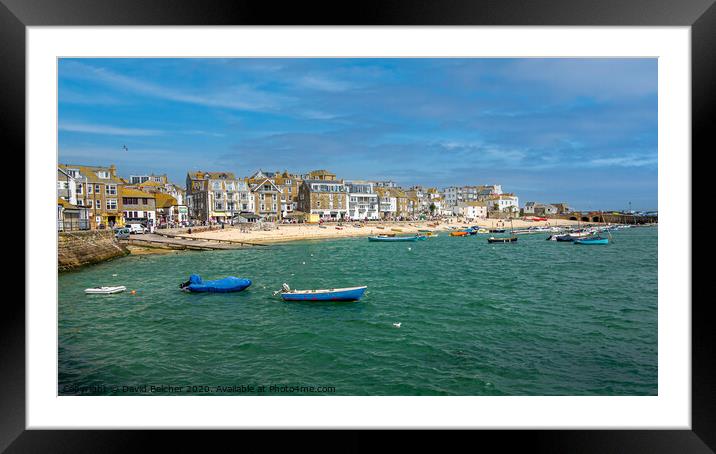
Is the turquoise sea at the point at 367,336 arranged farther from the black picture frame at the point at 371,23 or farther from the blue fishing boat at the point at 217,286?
the black picture frame at the point at 371,23

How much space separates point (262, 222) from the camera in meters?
27.5

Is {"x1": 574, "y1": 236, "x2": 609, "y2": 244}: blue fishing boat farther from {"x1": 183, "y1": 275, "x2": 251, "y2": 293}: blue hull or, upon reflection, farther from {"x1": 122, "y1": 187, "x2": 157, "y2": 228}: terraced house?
{"x1": 122, "y1": 187, "x2": 157, "y2": 228}: terraced house

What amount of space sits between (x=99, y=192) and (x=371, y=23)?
2014cm

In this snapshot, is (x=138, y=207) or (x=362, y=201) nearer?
(x=138, y=207)

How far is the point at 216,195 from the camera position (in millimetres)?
27969

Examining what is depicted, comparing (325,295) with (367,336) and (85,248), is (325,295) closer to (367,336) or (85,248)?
(367,336)

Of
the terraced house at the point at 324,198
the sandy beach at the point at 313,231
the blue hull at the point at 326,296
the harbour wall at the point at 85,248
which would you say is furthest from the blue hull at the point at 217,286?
the terraced house at the point at 324,198

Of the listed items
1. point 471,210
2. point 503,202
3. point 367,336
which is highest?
point 503,202

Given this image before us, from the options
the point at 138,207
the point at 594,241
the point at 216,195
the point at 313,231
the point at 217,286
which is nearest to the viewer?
the point at 217,286

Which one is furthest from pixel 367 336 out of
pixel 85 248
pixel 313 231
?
pixel 313 231

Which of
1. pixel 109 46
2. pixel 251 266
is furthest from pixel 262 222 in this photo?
pixel 109 46
